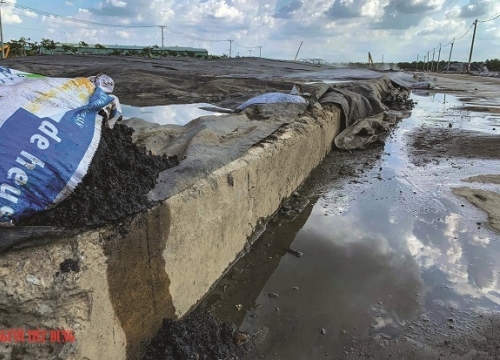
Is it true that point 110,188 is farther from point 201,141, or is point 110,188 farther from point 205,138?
point 205,138

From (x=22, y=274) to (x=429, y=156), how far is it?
250 inches

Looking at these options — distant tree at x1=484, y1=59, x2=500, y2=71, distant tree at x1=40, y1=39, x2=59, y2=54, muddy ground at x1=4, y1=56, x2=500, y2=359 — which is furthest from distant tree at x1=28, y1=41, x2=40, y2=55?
distant tree at x1=484, y1=59, x2=500, y2=71

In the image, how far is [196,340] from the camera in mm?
2137

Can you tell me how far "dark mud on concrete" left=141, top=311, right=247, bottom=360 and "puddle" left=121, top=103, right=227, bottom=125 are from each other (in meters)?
3.27

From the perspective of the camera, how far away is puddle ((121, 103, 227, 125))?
528cm

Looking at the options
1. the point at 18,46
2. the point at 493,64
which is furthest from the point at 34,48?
the point at 493,64

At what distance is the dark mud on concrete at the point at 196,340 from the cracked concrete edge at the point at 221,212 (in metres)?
0.13

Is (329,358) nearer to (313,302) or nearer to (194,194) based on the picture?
(313,302)

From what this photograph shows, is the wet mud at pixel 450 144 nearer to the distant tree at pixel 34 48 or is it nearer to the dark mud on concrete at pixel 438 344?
the dark mud on concrete at pixel 438 344

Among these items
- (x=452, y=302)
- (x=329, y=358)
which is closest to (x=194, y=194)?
(x=329, y=358)

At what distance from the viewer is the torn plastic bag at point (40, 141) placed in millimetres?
1541

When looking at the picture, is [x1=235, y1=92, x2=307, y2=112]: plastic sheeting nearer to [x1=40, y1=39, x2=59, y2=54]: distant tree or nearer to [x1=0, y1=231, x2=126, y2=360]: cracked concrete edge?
[x1=0, y1=231, x2=126, y2=360]: cracked concrete edge
